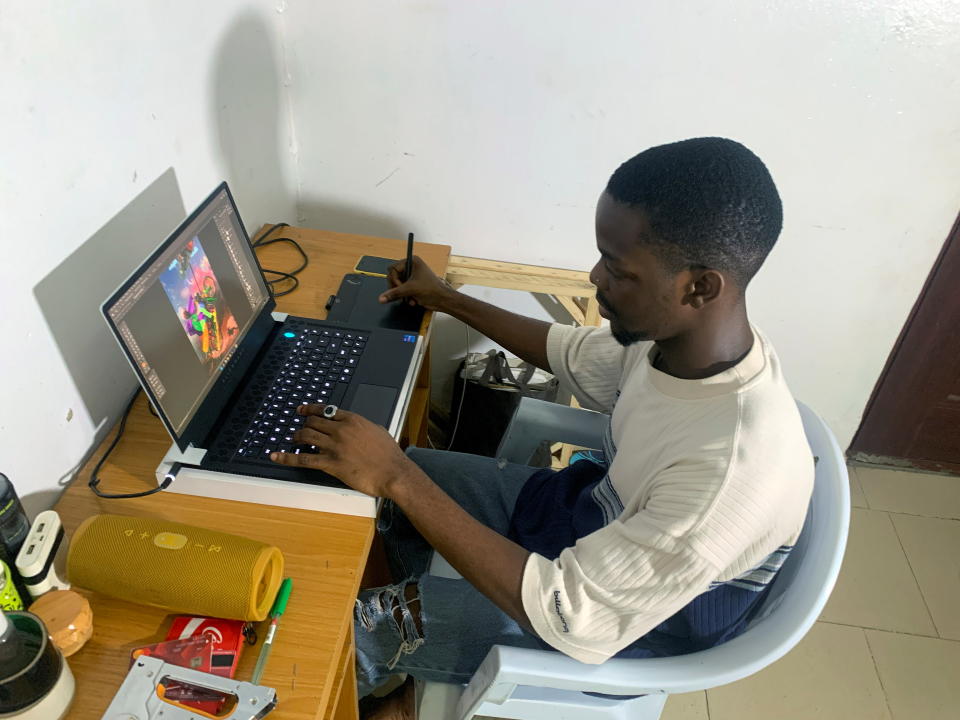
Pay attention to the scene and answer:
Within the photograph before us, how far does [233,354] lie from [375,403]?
240 mm

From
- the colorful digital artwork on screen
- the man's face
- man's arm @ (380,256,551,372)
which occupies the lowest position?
man's arm @ (380,256,551,372)

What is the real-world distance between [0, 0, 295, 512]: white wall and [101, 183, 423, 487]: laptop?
13cm

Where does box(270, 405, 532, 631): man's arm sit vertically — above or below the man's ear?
below

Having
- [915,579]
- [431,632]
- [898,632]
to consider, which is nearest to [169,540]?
[431,632]

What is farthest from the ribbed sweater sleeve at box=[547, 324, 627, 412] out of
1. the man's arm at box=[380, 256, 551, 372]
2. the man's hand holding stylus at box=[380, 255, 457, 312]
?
the man's hand holding stylus at box=[380, 255, 457, 312]

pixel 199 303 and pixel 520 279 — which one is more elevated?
pixel 199 303

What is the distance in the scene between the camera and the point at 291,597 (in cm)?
77

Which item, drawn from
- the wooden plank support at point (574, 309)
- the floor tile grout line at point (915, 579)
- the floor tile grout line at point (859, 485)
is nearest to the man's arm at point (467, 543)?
the wooden plank support at point (574, 309)

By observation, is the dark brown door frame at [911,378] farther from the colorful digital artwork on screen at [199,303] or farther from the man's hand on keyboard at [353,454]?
the colorful digital artwork on screen at [199,303]

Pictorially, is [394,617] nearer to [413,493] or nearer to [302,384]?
[413,493]

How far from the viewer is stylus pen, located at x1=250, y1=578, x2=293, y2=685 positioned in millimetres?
685

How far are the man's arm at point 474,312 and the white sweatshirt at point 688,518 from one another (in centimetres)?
42

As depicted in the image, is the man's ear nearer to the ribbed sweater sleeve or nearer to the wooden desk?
the ribbed sweater sleeve

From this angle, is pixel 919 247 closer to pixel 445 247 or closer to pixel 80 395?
pixel 445 247
